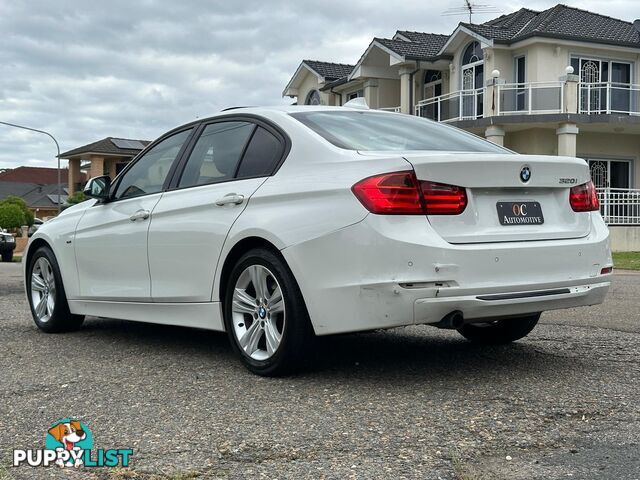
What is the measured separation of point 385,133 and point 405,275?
4.04ft

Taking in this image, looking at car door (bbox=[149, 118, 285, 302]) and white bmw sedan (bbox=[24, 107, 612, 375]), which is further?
car door (bbox=[149, 118, 285, 302])

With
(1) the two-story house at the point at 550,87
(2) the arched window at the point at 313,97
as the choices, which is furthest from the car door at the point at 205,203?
(2) the arched window at the point at 313,97

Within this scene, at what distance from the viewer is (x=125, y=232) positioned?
5.82m

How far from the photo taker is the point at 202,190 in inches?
206

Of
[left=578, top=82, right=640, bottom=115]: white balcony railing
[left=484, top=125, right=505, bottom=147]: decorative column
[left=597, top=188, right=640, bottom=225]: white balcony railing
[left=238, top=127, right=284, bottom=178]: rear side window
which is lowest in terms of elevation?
[left=597, top=188, right=640, bottom=225]: white balcony railing

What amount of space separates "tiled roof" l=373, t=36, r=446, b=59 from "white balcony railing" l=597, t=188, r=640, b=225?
9005mm

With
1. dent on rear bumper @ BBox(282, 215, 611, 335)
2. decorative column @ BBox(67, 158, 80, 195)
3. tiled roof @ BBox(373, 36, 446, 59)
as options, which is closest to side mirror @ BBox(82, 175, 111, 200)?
dent on rear bumper @ BBox(282, 215, 611, 335)

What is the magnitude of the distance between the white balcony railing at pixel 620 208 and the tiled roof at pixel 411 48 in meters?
9.01

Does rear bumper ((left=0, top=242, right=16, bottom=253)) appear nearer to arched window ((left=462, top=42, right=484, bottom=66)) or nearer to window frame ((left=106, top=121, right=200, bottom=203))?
arched window ((left=462, top=42, right=484, bottom=66))

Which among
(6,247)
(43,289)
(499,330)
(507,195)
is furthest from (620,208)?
(507,195)

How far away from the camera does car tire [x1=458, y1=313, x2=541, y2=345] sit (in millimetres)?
5453

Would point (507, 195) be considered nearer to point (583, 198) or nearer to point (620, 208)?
point (583, 198)

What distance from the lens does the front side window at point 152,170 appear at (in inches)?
229

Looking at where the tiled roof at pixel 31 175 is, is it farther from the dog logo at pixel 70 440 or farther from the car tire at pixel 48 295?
the dog logo at pixel 70 440
